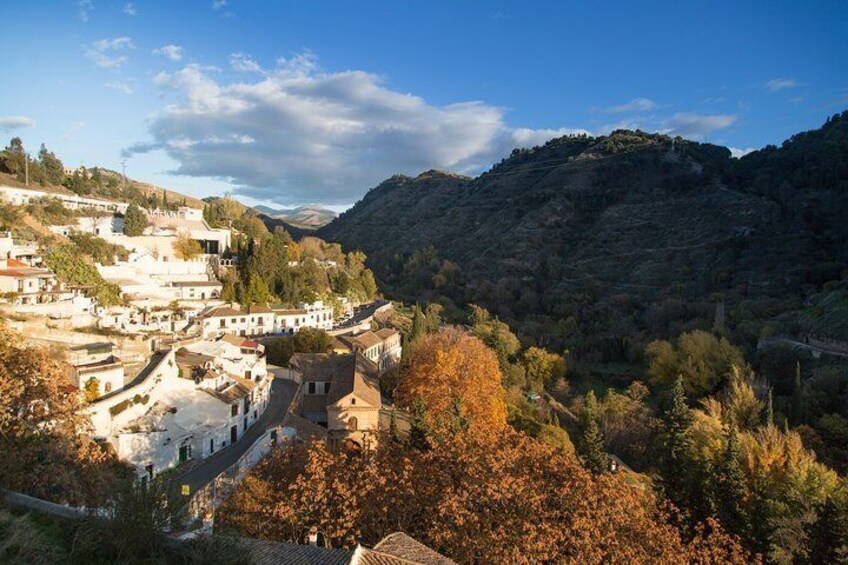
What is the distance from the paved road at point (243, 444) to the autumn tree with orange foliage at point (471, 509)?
2628 mm

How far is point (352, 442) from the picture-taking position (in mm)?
22906

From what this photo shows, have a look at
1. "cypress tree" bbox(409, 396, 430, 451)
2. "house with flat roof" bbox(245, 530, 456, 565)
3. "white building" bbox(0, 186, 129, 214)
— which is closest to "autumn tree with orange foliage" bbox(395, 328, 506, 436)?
"cypress tree" bbox(409, 396, 430, 451)

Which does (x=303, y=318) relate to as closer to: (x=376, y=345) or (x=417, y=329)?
(x=376, y=345)

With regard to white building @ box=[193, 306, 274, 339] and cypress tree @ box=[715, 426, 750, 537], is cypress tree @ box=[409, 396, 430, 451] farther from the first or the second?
Result: white building @ box=[193, 306, 274, 339]

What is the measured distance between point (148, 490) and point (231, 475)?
26.0ft

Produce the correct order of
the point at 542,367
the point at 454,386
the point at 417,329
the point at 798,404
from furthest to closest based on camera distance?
the point at 542,367 → the point at 417,329 → the point at 798,404 → the point at 454,386

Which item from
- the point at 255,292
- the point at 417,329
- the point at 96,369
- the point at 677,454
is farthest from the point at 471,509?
the point at 255,292

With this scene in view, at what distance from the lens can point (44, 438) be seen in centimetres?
1183

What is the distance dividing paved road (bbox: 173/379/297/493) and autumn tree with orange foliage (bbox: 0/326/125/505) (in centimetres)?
278

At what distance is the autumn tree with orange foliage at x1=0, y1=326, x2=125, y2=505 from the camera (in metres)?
10.8

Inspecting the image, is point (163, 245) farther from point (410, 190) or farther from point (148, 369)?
point (410, 190)

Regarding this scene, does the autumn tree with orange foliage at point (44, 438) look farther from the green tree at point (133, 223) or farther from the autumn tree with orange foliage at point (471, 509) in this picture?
the green tree at point (133, 223)

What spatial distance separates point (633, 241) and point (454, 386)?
53.6 metres

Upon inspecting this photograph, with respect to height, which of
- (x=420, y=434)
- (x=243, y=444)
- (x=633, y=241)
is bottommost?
(x=243, y=444)
